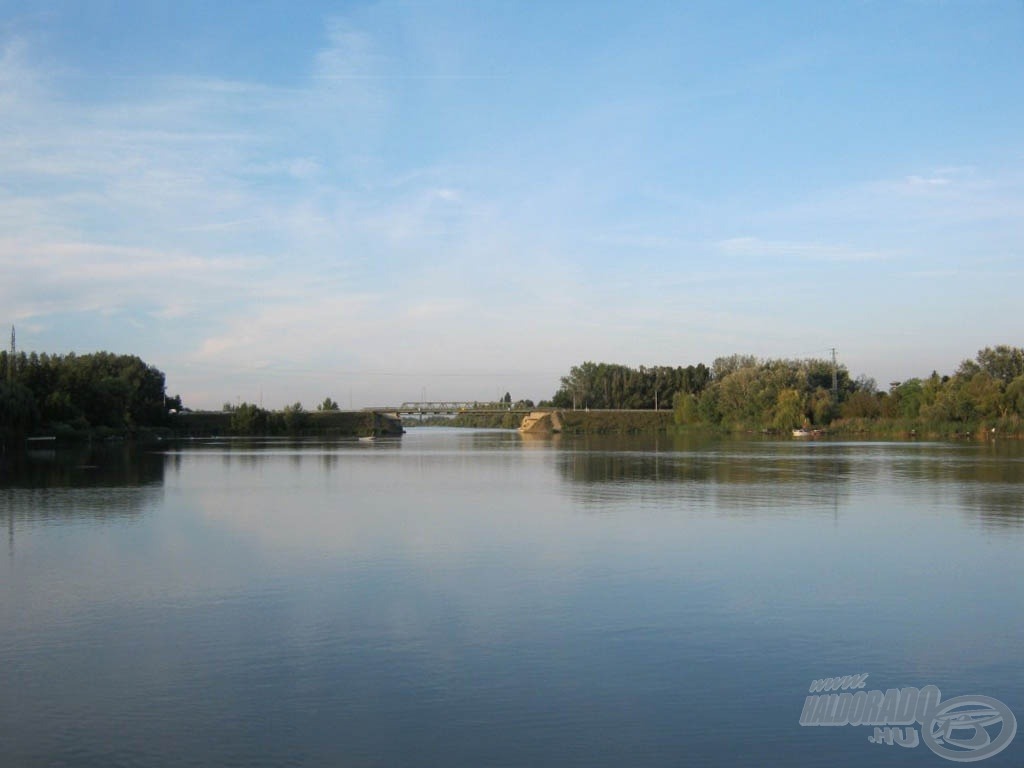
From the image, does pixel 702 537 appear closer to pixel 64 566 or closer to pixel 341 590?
pixel 341 590

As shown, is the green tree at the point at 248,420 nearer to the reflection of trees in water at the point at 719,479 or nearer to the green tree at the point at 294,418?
the green tree at the point at 294,418

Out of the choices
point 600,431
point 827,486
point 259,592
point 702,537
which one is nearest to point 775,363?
point 600,431

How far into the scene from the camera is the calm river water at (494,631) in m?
7.38

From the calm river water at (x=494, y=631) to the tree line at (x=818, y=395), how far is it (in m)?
58.2

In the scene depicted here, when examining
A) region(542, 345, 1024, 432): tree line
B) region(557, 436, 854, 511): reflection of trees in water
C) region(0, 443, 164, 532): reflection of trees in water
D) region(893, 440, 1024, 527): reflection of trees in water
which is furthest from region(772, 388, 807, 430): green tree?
region(0, 443, 164, 532): reflection of trees in water

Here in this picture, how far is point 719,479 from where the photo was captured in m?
32.2

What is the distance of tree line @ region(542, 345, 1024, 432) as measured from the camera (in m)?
75.3

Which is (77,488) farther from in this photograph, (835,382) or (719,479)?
(835,382)

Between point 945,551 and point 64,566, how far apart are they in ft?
47.2

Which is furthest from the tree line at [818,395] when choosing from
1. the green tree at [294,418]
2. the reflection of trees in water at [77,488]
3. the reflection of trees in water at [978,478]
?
the reflection of trees in water at [77,488]

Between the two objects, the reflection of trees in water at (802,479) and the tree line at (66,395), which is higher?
the tree line at (66,395)

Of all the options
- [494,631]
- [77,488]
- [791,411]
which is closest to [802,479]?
[77,488]

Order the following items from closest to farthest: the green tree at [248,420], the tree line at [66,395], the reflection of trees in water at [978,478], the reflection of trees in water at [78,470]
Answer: the reflection of trees in water at [978,478]
the reflection of trees in water at [78,470]
the tree line at [66,395]
the green tree at [248,420]

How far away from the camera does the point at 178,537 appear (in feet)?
59.3
